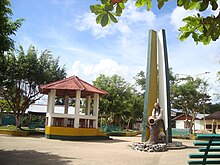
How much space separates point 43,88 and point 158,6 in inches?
712

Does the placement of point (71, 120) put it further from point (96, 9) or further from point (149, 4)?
point (96, 9)

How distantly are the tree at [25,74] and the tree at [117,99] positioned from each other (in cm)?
734

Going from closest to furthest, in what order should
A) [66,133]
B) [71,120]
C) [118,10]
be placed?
[118,10] < [66,133] < [71,120]

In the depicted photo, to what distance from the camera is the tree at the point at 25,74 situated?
22.0 metres

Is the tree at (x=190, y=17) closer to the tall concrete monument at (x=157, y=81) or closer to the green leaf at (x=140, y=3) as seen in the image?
the green leaf at (x=140, y=3)

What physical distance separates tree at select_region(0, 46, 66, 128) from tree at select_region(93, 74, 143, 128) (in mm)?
7338

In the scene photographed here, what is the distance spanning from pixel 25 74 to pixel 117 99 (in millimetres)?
12313

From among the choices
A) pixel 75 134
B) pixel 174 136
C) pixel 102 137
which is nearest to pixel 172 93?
pixel 174 136

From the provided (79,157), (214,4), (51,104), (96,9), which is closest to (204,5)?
(214,4)

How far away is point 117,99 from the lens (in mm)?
30578

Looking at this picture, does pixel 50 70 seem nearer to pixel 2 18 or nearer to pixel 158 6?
pixel 2 18

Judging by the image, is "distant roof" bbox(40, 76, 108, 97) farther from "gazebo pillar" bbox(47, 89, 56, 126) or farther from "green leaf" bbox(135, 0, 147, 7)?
"green leaf" bbox(135, 0, 147, 7)

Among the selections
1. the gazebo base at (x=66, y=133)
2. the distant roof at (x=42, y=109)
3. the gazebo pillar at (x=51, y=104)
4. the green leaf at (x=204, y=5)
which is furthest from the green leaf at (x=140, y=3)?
the distant roof at (x=42, y=109)

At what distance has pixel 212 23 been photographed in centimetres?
260
